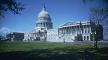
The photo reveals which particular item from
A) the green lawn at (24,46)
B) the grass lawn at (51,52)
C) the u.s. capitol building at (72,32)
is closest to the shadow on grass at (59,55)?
the grass lawn at (51,52)

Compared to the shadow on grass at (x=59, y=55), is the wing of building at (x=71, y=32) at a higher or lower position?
higher

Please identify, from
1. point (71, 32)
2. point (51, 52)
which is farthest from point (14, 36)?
point (71, 32)

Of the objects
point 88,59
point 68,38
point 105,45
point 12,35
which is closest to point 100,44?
point 105,45

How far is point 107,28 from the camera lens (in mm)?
4855

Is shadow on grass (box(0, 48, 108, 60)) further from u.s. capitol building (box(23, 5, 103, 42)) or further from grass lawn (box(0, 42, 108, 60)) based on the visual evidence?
u.s. capitol building (box(23, 5, 103, 42))

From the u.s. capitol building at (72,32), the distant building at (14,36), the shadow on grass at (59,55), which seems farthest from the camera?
the distant building at (14,36)

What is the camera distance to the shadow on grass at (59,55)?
4.59m

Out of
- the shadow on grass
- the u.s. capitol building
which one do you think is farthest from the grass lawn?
the u.s. capitol building

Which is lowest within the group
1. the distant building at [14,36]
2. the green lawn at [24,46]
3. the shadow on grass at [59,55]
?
the shadow on grass at [59,55]

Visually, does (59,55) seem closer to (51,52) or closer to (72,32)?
(51,52)

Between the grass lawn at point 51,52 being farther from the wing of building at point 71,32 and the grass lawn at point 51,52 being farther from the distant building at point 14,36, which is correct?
the wing of building at point 71,32

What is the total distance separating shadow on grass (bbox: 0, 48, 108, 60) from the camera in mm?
4594

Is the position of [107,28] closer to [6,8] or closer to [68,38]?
[68,38]

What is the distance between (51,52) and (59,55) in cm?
23
